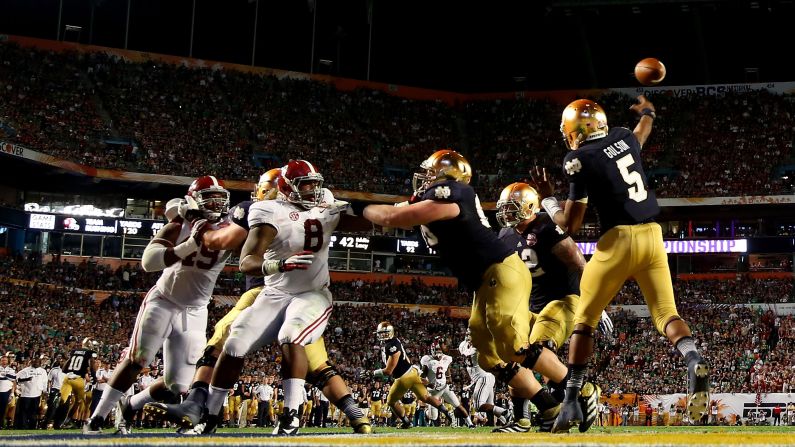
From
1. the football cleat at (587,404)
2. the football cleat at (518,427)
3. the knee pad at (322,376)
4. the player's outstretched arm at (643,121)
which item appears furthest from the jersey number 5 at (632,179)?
the knee pad at (322,376)

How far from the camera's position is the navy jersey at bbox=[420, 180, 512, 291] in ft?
26.0

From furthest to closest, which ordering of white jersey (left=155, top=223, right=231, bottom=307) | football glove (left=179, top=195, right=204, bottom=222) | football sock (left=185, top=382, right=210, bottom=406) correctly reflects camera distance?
1. white jersey (left=155, top=223, right=231, bottom=307)
2. football glove (left=179, top=195, right=204, bottom=222)
3. football sock (left=185, top=382, right=210, bottom=406)

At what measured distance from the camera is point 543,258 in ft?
32.9

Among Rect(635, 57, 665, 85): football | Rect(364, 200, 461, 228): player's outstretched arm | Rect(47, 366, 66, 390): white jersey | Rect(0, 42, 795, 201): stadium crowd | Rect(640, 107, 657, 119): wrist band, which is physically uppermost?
Rect(0, 42, 795, 201): stadium crowd

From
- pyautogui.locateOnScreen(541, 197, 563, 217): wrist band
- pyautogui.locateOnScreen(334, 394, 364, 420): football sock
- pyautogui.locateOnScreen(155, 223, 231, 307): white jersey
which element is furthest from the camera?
pyautogui.locateOnScreen(155, 223, 231, 307): white jersey

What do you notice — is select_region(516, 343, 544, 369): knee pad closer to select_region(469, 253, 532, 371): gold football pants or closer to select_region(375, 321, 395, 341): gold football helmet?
select_region(469, 253, 532, 371): gold football pants

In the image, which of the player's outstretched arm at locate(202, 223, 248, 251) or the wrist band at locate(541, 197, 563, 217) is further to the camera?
the player's outstretched arm at locate(202, 223, 248, 251)

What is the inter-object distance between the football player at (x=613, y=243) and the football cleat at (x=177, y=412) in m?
3.31

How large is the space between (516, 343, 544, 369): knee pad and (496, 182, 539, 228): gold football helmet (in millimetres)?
1480

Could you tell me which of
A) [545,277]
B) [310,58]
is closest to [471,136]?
[310,58]

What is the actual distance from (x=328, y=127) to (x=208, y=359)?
35.7m

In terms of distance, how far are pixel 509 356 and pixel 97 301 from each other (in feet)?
99.5

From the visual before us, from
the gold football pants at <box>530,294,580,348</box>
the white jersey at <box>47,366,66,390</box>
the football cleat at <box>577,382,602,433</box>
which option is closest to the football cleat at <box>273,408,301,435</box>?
the football cleat at <box>577,382,602,433</box>

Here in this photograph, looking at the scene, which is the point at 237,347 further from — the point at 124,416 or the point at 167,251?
the point at 124,416
